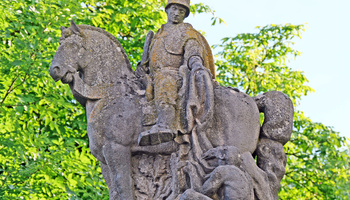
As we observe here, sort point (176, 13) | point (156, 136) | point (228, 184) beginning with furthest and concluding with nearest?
point (176, 13) → point (156, 136) → point (228, 184)

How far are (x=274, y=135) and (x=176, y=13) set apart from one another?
1.54 metres

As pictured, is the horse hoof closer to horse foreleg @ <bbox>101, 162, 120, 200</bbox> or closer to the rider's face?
horse foreleg @ <bbox>101, 162, 120, 200</bbox>

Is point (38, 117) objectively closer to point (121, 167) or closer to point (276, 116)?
point (121, 167)

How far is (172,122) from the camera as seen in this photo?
18.6 feet

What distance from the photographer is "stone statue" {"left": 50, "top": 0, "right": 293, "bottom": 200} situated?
559cm

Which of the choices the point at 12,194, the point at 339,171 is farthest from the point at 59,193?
the point at 339,171

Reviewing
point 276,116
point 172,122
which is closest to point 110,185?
point 172,122

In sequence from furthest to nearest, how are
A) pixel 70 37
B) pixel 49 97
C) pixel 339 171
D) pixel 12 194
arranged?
pixel 339 171
pixel 49 97
pixel 12 194
pixel 70 37

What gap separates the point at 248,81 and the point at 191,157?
6917mm

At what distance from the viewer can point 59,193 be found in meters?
9.70

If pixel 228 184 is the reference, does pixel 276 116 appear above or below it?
above

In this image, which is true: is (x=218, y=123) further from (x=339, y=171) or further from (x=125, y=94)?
(x=339, y=171)

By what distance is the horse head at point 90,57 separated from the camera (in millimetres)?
5973

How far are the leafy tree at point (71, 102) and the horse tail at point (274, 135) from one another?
364 centimetres
